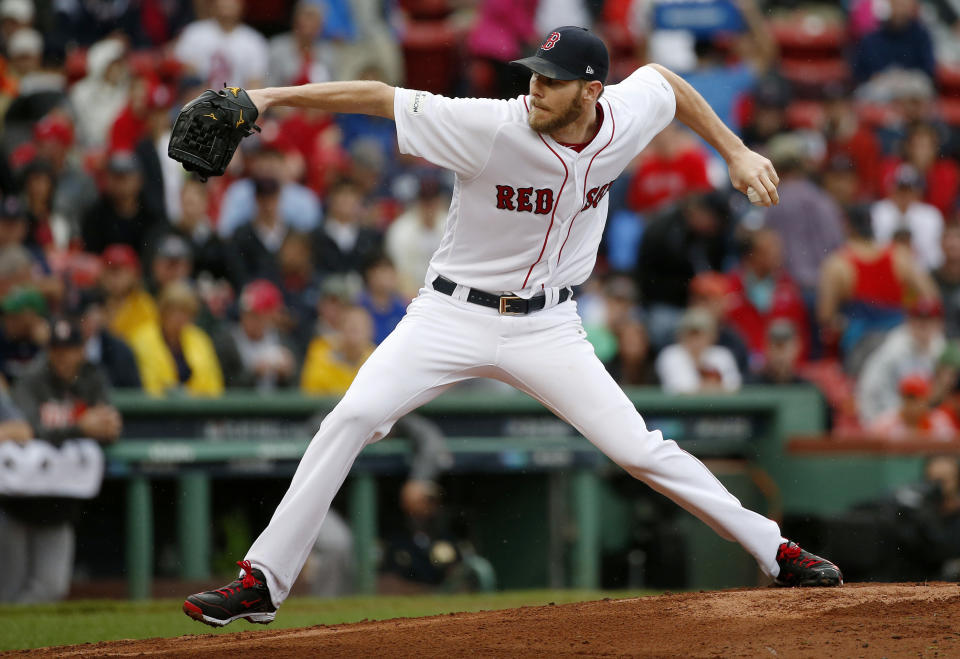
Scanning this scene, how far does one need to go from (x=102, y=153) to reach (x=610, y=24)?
17.6 feet

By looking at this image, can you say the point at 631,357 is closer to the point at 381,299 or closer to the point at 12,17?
the point at 381,299

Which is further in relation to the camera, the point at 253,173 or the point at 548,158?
the point at 253,173

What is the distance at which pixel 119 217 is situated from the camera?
389 inches

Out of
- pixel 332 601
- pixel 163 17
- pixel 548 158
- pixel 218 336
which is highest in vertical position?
pixel 163 17

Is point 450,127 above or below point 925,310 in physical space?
above

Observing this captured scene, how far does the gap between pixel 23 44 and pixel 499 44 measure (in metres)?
4.22

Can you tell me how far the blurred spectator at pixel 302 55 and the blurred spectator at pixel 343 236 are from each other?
1.65m

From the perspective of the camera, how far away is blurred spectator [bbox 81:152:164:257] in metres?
9.82

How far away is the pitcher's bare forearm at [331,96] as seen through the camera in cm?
501

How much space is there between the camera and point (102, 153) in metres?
10.9

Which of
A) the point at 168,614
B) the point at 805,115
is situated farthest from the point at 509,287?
the point at 805,115

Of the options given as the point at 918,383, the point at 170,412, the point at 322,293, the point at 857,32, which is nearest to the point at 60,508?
the point at 170,412

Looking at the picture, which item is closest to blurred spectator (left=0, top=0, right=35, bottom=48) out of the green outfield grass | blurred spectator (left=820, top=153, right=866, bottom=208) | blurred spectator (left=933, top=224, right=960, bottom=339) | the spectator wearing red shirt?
the spectator wearing red shirt

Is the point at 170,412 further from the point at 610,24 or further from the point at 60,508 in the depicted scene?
the point at 610,24
